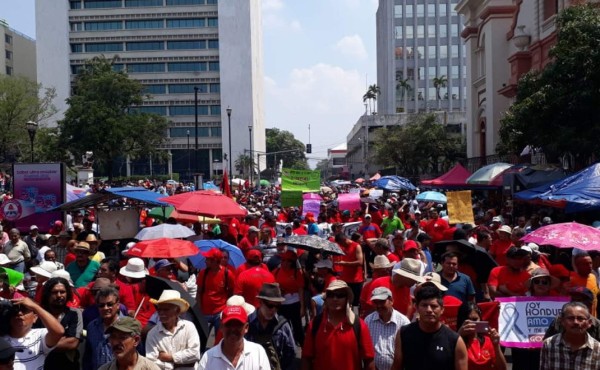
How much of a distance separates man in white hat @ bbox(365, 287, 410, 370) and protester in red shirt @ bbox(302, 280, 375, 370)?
1.22ft

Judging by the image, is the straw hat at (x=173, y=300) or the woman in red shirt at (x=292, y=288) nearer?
the straw hat at (x=173, y=300)

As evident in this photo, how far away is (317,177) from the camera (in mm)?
23328

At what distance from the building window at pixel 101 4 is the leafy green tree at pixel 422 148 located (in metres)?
49.7

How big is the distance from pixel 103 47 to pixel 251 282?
89.8m

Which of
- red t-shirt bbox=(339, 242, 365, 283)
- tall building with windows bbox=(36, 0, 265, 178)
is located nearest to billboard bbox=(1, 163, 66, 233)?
red t-shirt bbox=(339, 242, 365, 283)

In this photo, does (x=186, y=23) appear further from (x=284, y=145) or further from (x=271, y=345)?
(x=271, y=345)

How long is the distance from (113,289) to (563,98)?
56.0ft

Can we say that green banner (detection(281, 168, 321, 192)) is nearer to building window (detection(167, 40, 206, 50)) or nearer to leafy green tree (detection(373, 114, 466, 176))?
→ leafy green tree (detection(373, 114, 466, 176))

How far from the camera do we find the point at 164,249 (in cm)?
945

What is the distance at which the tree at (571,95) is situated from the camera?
19859mm

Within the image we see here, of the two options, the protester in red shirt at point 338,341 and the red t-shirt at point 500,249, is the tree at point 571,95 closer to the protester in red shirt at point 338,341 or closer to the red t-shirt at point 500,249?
the red t-shirt at point 500,249

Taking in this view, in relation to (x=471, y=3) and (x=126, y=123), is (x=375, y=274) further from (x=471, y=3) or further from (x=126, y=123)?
(x=126, y=123)

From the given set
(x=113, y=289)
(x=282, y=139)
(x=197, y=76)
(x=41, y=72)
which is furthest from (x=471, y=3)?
(x=282, y=139)

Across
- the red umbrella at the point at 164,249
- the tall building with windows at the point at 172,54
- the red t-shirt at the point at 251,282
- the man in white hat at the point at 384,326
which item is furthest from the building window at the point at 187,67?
the man in white hat at the point at 384,326
